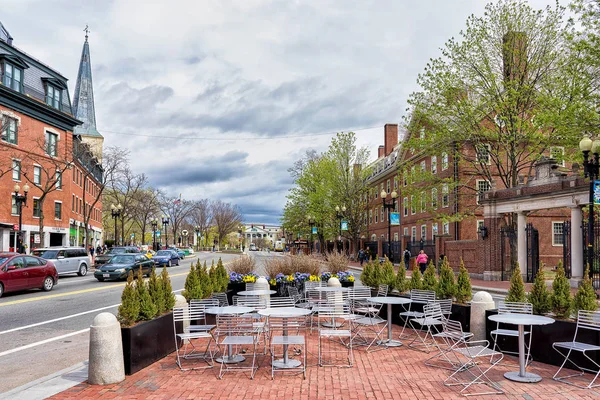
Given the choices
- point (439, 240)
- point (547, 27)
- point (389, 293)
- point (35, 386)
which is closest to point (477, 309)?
point (389, 293)

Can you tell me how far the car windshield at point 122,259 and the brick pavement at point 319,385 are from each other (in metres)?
20.7

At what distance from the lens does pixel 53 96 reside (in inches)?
1688

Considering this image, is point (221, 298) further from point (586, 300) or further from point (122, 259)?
point (122, 259)

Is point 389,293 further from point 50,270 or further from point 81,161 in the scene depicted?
point 81,161

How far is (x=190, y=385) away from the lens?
6.90 meters

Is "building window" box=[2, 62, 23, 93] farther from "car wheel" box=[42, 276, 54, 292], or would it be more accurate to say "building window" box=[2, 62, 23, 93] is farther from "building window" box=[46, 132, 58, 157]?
"car wheel" box=[42, 276, 54, 292]

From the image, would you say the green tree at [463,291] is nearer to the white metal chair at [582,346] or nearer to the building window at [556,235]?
the white metal chair at [582,346]

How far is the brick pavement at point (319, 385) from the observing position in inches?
254

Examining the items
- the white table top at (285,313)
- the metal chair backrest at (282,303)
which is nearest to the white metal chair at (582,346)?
the white table top at (285,313)

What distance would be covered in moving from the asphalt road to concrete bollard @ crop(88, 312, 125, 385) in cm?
136

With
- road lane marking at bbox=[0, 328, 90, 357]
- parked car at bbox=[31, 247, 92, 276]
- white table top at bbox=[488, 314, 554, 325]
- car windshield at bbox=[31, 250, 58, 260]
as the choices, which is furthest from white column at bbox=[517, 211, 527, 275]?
car windshield at bbox=[31, 250, 58, 260]

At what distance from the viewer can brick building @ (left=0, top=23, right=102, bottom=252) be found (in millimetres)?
36344

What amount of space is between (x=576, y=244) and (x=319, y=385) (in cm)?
1971

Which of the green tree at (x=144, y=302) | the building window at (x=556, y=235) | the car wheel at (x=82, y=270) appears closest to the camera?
the green tree at (x=144, y=302)
